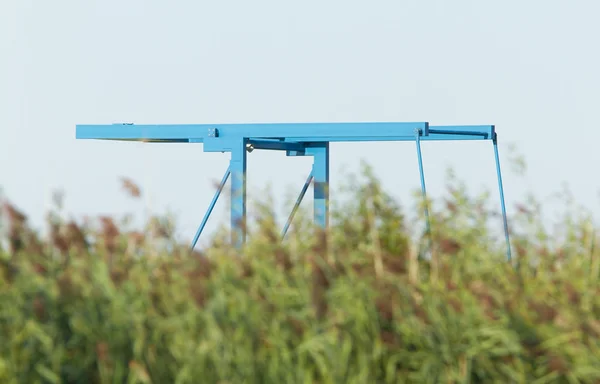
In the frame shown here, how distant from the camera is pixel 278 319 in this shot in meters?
3.34

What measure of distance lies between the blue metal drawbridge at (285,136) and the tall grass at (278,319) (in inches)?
136

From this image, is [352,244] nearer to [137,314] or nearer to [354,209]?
[354,209]

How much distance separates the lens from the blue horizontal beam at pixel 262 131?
766cm

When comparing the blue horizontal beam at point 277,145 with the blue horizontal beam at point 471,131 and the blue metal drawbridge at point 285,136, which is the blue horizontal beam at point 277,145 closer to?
the blue metal drawbridge at point 285,136

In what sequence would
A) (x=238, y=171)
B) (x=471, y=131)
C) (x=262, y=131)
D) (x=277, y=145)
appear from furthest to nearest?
(x=277, y=145) < (x=471, y=131) < (x=262, y=131) < (x=238, y=171)

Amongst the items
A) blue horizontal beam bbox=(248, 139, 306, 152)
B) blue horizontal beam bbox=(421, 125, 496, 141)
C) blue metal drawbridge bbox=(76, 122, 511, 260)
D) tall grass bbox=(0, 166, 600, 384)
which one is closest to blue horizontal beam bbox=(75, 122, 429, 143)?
blue metal drawbridge bbox=(76, 122, 511, 260)

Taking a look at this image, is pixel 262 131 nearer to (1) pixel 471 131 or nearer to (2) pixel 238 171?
(2) pixel 238 171

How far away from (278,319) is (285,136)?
4801 millimetres

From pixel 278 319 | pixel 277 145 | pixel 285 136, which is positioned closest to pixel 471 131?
pixel 285 136

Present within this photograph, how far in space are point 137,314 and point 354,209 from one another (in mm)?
1080

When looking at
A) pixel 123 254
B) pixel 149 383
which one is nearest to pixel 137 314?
A: pixel 149 383

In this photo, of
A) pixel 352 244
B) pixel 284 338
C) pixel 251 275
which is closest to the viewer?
pixel 284 338

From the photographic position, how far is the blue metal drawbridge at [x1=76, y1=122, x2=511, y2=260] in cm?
762

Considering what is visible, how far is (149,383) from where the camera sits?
333 centimetres
